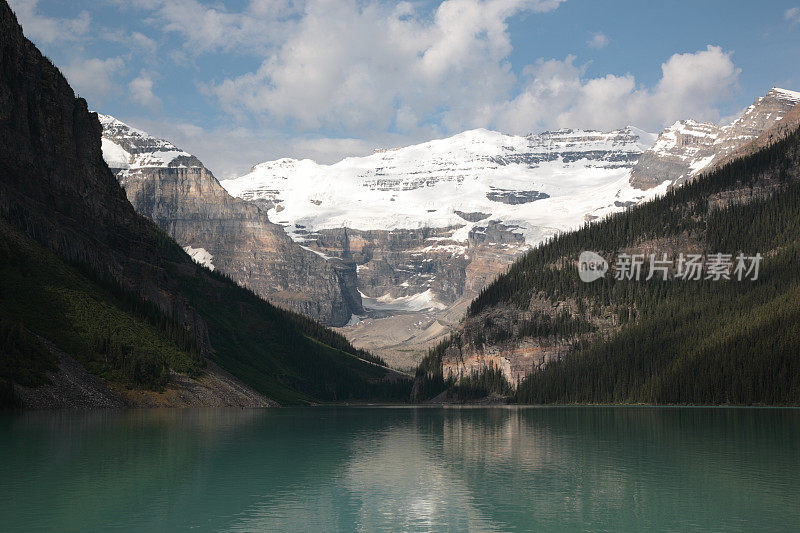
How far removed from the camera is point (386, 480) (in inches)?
2579

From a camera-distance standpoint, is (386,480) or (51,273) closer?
(386,480)

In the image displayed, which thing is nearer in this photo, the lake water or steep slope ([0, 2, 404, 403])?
the lake water

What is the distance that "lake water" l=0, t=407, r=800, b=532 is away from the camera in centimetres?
4784

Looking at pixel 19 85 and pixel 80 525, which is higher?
pixel 19 85

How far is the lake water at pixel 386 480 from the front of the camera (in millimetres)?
47844

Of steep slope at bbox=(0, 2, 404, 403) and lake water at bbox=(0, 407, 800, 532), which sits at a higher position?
steep slope at bbox=(0, 2, 404, 403)

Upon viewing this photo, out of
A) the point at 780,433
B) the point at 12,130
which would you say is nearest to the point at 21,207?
the point at 12,130

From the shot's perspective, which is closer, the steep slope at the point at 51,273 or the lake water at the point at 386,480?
the lake water at the point at 386,480

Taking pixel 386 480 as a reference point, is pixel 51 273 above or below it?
above

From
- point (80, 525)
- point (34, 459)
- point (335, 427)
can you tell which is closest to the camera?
point (80, 525)

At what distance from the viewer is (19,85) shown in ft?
616

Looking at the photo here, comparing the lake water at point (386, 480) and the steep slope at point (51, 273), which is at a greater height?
the steep slope at point (51, 273)

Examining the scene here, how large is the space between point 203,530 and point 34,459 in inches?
1270

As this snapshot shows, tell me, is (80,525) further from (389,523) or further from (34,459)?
(34,459)
